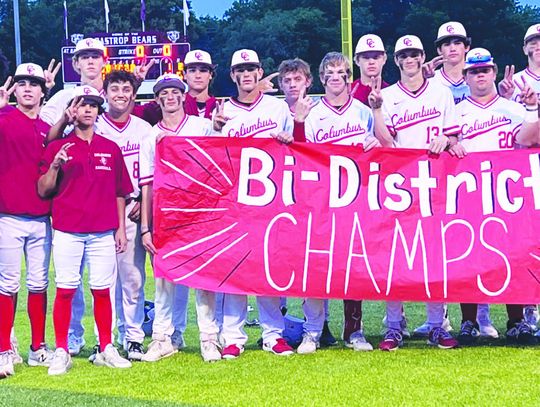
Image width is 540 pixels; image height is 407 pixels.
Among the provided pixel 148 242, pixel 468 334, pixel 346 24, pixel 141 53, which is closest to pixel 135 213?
pixel 148 242

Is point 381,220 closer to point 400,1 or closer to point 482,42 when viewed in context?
point 482,42

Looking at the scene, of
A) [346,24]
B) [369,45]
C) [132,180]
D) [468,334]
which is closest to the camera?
[468,334]

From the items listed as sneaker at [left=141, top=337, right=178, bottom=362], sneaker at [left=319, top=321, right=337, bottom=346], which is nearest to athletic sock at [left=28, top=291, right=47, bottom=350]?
sneaker at [left=141, top=337, right=178, bottom=362]

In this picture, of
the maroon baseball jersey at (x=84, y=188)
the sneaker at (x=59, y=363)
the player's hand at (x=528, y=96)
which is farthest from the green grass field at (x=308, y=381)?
the player's hand at (x=528, y=96)

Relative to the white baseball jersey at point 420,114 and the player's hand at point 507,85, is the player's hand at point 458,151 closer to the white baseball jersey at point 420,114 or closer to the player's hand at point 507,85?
the white baseball jersey at point 420,114

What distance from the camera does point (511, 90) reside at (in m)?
7.09

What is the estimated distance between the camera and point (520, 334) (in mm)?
6848

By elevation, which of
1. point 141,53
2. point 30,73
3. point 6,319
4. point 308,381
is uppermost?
point 141,53

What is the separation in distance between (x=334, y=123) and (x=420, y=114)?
0.58 m

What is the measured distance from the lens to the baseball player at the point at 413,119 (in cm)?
671

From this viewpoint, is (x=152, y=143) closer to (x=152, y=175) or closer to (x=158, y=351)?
(x=152, y=175)

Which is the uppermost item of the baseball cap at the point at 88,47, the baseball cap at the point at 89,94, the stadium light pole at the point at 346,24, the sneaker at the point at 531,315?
the stadium light pole at the point at 346,24

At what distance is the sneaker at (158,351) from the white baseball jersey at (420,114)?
2080 mm

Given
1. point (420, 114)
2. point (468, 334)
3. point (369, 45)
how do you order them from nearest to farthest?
point (420, 114), point (468, 334), point (369, 45)
